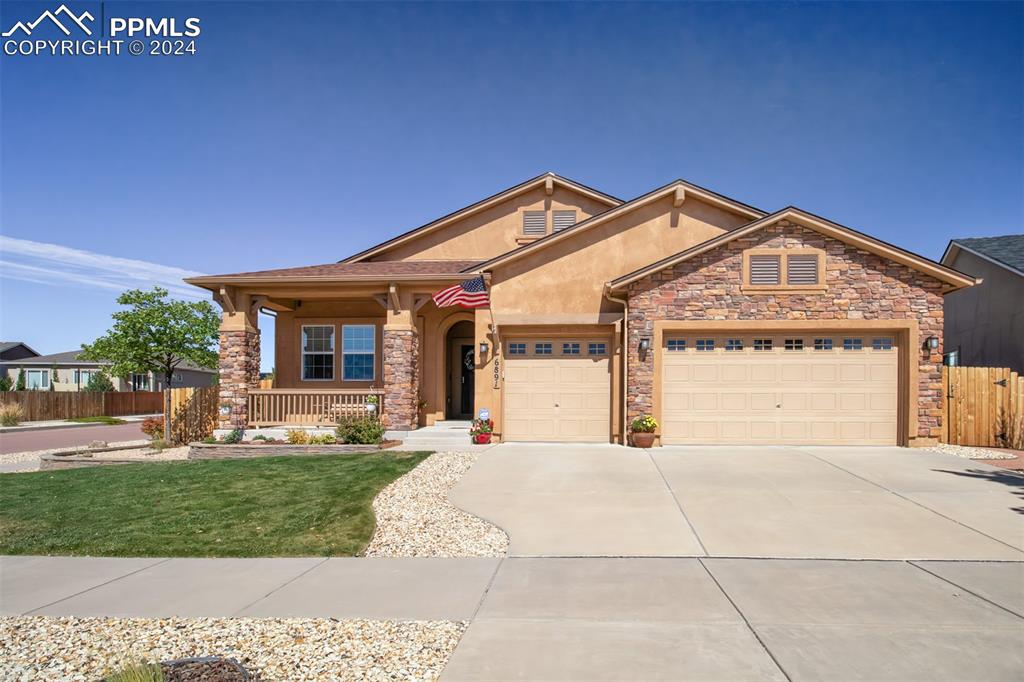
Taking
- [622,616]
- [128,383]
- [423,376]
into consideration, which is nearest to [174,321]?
[128,383]

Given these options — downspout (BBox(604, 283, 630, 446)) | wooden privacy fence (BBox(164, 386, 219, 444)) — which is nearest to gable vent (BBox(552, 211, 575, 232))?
downspout (BBox(604, 283, 630, 446))

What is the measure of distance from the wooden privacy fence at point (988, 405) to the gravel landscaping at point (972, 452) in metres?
0.39

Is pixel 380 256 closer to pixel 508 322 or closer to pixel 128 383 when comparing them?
pixel 508 322

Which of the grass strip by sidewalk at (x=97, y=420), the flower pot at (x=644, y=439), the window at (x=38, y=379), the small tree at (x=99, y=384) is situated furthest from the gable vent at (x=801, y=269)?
the window at (x=38, y=379)

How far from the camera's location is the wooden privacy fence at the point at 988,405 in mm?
13914

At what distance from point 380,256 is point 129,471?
33.4ft

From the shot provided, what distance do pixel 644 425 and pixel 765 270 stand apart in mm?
4715

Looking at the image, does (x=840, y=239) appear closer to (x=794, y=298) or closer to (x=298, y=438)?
(x=794, y=298)

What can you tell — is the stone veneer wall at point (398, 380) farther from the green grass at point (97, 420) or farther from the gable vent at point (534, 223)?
the green grass at point (97, 420)

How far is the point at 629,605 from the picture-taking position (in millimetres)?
5055

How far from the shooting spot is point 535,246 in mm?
14797

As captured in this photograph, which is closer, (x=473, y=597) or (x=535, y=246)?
(x=473, y=597)

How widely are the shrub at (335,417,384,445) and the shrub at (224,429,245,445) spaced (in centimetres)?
274

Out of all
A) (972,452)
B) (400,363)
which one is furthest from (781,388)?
(400,363)
